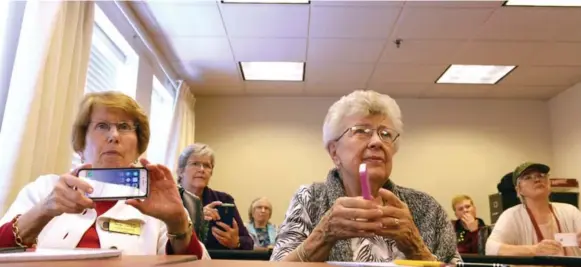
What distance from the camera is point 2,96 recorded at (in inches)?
91.6

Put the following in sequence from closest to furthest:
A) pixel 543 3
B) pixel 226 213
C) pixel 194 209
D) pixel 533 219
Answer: pixel 194 209, pixel 226 213, pixel 533 219, pixel 543 3

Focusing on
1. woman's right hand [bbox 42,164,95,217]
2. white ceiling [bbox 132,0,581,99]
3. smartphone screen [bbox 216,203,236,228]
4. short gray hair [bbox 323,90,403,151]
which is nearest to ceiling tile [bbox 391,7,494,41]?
white ceiling [bbox 132,0,581,99]

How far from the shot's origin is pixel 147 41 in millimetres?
4305

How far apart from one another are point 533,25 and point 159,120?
→ 151 inches

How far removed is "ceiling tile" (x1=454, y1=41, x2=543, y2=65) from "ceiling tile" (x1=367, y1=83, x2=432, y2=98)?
91 centimetres

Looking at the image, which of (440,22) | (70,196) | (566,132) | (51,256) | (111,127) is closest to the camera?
(51,256)

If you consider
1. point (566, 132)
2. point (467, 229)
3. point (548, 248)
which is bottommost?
point (548, 248)

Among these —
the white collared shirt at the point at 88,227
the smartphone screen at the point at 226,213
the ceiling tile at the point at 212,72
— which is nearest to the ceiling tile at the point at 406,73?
the ceiling tile at the point at 212,72

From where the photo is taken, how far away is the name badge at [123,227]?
54.9 inches

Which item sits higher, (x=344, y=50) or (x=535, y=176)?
(x=344, y=50)

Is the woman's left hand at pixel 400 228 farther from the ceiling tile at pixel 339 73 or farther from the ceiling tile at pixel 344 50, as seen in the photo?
the ceiling tile at pixel 339 73

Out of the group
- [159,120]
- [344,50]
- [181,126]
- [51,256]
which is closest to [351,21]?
[344,50]

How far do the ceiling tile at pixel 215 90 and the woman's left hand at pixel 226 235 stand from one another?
355 cm

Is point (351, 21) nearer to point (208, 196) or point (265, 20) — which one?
point (265, 20)
